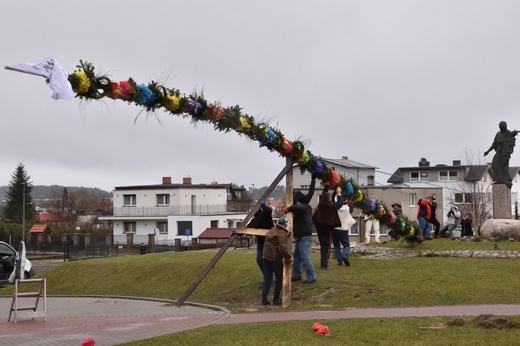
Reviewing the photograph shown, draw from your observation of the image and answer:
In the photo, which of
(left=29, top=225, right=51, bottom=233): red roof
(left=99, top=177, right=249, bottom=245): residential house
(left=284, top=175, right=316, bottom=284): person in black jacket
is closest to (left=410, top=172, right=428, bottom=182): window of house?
(left=99, top=177, right=249, bottom=245): residential house

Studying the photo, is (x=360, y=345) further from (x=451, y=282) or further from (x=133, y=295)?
(x=133, y=295)

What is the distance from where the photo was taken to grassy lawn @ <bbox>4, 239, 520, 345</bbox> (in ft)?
32.8

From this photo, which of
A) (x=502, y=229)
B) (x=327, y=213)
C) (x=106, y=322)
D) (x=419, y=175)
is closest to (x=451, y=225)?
(x=502, y=229)

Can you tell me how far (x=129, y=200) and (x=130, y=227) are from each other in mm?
2722

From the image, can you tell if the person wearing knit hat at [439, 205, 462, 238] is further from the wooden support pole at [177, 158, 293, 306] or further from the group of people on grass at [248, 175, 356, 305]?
the wooden support pole at [177, 158, 293, 306]

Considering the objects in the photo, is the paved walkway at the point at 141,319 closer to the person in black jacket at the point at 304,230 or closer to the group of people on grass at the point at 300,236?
the group of people on grass at the point at 300,236

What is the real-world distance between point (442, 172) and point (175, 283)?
2730 inches

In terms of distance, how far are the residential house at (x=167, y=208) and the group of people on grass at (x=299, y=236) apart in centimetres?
5025

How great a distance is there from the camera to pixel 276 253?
14930 millimetres

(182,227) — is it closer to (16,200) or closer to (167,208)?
(167,208)

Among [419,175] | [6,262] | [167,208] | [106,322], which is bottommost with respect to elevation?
[106,322]

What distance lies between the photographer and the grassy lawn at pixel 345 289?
32.8 feet

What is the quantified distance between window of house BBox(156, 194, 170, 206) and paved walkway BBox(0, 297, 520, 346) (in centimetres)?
5535

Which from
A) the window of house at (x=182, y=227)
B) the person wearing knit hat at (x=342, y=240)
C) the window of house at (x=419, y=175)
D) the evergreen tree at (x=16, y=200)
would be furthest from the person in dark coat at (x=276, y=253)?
the evergreen tree at (x=16, y=200)
